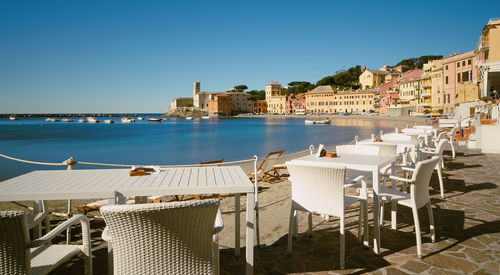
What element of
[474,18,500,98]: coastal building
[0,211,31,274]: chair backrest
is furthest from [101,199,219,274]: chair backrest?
[474,18,500,98]: coastal building

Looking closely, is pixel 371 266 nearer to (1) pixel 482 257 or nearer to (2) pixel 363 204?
(2) pixel 363 204

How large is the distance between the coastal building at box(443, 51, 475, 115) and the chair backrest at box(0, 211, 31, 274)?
165 feet

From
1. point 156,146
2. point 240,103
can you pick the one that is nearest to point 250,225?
point 156,146

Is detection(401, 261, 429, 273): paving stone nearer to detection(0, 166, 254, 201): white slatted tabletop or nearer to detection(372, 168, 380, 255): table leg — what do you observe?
detection(372, 168, 380, 255): table leg

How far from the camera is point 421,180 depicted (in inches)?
122

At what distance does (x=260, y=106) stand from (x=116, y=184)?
13849 centimetres

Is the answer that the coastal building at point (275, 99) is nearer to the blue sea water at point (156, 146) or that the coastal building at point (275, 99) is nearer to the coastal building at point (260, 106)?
the coastal building at point (260, 106)

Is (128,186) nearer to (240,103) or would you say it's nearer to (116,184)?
(116,184)

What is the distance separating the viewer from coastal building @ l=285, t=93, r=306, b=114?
114 metres

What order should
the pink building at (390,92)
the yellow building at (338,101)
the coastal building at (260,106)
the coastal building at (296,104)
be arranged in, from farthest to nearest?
the coastal building at (260,106), the coastal building at (296,104), the yellow building at (338,101), the pink building at (390,92)

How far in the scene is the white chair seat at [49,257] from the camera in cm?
186

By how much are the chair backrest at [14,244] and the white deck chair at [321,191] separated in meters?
2.13

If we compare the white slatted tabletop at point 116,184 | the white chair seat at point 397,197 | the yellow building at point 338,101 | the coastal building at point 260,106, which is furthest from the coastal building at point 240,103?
the white slatted tabletop at point 116,184

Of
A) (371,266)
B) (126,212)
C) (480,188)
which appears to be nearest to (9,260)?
(126,212)
